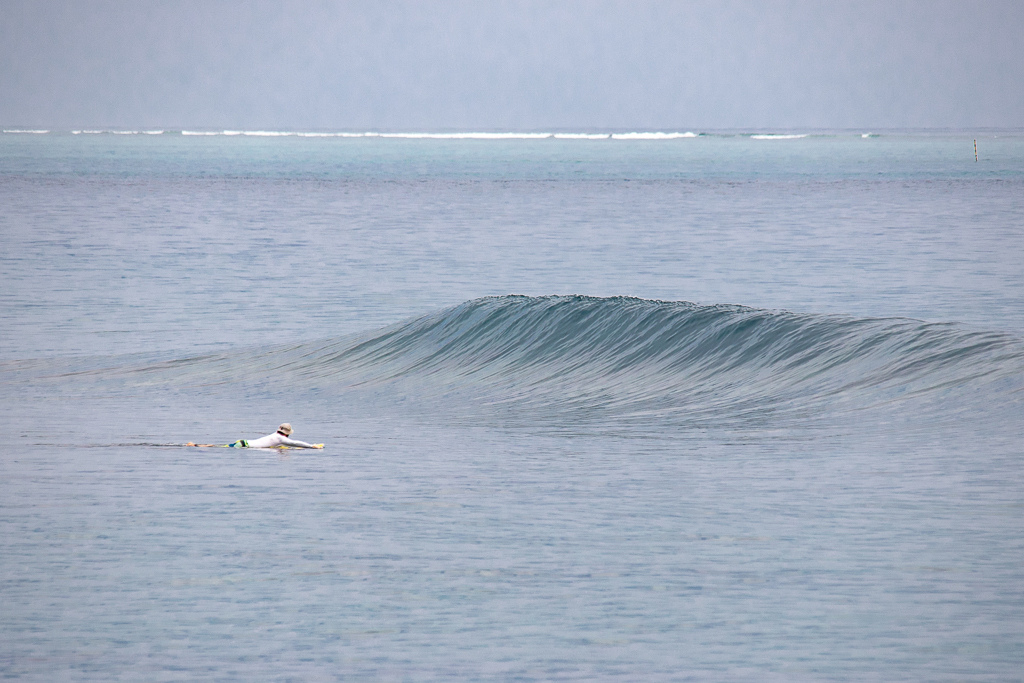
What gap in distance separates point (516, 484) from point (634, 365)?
8.00m

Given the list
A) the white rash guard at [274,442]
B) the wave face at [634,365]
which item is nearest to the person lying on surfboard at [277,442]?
the white rash guard at [274,442]

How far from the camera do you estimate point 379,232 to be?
2248 inches

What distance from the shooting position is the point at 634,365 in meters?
20.4

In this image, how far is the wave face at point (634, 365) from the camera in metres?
17.2

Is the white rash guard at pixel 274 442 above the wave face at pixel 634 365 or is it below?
below

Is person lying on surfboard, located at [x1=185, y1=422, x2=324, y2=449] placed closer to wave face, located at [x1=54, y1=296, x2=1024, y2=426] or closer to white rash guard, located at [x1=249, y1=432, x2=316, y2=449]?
Answer: white rash guard, located at [x1=249, y1=432, x2=316, y2=449]

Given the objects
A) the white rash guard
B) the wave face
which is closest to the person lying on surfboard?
the white rash guard

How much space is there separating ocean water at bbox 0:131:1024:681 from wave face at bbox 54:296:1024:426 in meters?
0.07

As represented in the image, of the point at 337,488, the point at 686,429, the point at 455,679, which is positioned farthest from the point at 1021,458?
the point at 455,679

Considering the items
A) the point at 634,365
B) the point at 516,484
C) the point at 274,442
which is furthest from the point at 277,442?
the point at 634,365

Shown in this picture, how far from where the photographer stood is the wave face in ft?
56.3

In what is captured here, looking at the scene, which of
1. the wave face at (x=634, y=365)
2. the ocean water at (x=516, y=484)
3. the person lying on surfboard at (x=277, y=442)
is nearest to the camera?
the ocean water at (x=516, y=484)

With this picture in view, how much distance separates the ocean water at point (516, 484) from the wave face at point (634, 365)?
69mm

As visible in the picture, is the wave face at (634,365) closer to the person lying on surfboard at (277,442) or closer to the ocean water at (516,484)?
the ocean water at (516,484)
